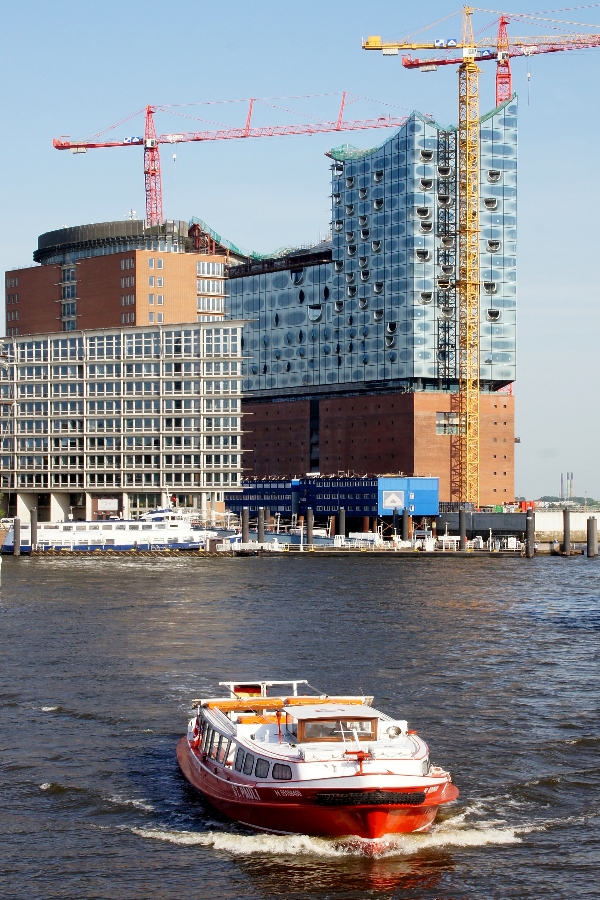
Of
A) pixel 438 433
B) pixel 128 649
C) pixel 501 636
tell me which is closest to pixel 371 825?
pixel 128 649

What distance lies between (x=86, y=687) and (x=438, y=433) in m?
146

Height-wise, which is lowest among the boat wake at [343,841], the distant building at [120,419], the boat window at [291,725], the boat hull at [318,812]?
the boat wake at [343,841]

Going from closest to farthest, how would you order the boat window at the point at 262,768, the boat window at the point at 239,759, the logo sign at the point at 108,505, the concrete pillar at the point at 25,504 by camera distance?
the boat window at the point at 262,768, the boat window at the point at 239,759, the logo sign at the point at 108,505, the concrete pillar at the point at 25,504

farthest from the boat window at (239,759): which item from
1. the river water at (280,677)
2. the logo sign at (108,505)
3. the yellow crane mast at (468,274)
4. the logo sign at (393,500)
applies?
the yellow crane mast at (468,274)

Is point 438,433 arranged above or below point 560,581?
above

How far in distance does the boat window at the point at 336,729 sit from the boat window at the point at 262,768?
121 cm

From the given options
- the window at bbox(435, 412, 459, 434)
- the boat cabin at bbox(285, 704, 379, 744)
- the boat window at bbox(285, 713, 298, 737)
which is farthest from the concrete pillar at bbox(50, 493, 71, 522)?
the boat cabin at bbox(285, 704, 379, 744)

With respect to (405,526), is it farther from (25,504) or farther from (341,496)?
(25,504)

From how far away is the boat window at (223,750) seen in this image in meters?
36.6

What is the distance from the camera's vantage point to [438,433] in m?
197

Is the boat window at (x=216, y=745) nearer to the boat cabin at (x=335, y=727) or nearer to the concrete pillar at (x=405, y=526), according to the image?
the boat cabin at (x=335, y=727)

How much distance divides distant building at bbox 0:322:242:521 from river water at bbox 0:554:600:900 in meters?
67.3

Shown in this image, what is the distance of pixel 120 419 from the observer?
172 meters

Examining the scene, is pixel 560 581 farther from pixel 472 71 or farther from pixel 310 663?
pixel 472 71
